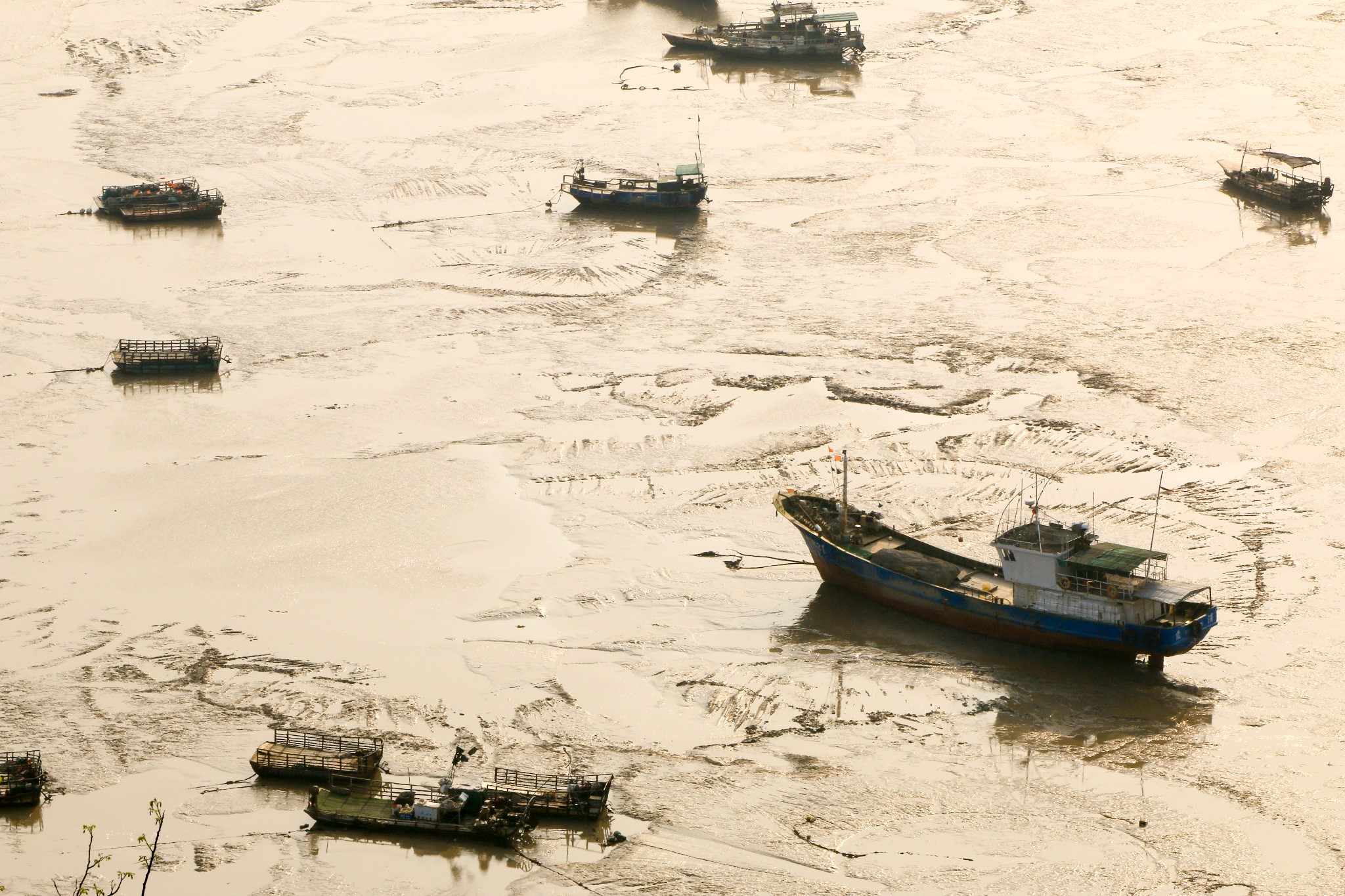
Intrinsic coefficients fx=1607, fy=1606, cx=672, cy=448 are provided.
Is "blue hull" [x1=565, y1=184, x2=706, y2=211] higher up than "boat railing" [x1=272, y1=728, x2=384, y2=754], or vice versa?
"blue hull" [x1=565, y1=184, x2=706, y2=211]

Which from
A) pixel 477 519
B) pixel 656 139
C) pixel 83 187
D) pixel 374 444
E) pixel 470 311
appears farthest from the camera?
pixel 656 139

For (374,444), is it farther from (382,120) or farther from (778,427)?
(382,120)

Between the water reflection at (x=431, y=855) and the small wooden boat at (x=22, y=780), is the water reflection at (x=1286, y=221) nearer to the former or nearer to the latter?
the water reflection at (x=431, y=855)

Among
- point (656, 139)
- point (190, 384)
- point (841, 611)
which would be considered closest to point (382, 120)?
point (656, 139)

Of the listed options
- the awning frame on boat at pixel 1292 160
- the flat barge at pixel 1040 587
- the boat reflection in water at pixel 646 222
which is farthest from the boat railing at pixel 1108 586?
the awning frame on boat at pixel 1292 160

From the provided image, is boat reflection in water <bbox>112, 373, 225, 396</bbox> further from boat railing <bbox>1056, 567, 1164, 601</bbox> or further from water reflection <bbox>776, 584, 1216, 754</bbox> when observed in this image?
boat railing <bbox>1056, 567, 1164, 601</bbox>

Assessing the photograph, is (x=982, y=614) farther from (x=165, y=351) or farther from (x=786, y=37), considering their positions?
(x=786, y=37)

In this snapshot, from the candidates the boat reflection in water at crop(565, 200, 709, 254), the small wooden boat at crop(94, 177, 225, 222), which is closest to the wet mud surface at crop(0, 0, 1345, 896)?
the boat reflection in water at crop(565, 200, 709, 254)
